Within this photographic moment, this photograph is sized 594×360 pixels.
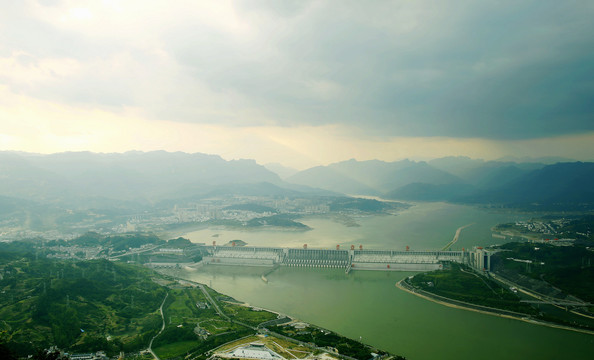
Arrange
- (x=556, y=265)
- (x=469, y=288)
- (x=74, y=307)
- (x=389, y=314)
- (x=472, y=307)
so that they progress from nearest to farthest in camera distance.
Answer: (x=74, y=307) → (x=389, y=314) → (x=472, y=307) → (x=469, y=288) → (x=556, y=265)

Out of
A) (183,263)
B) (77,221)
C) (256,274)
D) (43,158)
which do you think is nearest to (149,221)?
(77,221)

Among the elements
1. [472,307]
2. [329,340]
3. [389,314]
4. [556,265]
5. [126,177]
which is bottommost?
[329,340]

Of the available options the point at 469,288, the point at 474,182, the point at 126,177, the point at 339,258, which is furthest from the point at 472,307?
the point at 474,182

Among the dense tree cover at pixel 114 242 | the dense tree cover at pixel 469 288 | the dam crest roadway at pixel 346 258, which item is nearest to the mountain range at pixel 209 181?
the dense tree cover at pixel 114 242

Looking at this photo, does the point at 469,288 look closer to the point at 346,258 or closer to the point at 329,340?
the point at 346,258

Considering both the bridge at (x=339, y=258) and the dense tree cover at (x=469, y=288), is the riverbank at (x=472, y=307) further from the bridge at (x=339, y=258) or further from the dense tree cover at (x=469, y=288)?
the bridge at (x=339, y=258)

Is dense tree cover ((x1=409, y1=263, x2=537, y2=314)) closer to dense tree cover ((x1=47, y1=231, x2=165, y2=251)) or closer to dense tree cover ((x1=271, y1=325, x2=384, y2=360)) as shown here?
dense tree cover ((x1=271, y1=325, x2=384, y2=360))

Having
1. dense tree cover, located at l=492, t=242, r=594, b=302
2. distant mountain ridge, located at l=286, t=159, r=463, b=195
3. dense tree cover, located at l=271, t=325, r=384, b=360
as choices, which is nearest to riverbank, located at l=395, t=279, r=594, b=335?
dense tree cover, located at l=492, t=242, r=594, b=302

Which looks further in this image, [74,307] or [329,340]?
[74,307]

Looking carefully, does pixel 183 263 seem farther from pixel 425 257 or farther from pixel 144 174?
pixel 144 174
